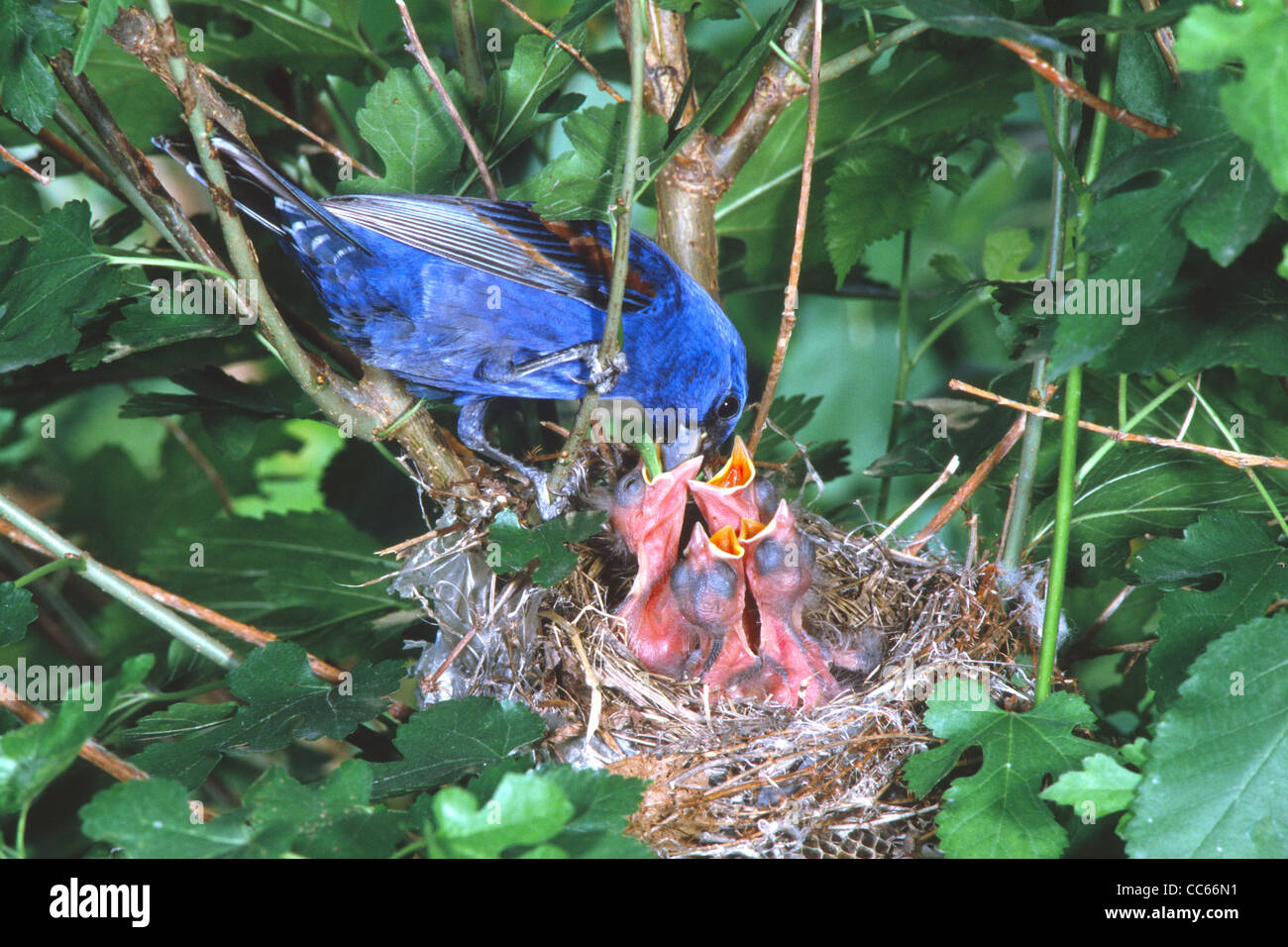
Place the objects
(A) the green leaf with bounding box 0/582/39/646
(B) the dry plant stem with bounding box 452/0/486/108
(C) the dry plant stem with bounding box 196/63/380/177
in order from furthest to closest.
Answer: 1. (B) the dry plant stem with bounding box 452/0/486/108
2. (C) the dry plant stem with bounding box 196/63/380/177
3. (A) the green leaf with bounding box 0/582/39/646

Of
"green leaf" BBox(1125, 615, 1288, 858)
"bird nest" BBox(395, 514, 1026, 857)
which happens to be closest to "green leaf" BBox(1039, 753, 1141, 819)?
"green leaf" BBox(1125, 615, 1288, 858)

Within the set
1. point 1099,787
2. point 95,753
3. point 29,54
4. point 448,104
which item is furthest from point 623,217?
point 95,753

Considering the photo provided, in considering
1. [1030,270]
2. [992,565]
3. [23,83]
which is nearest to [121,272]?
[23,83]

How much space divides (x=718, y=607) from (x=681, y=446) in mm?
558

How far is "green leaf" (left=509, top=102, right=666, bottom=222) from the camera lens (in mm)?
1536

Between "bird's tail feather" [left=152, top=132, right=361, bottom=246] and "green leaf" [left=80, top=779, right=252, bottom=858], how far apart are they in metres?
0.89

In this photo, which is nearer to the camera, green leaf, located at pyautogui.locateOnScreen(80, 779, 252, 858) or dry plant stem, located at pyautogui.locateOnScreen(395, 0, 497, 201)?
green leaf, located at pyautogui.locateOnScreen(80, 779, 252, 858)

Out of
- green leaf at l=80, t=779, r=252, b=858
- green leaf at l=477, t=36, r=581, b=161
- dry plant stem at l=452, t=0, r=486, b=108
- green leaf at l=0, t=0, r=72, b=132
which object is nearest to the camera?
green leaf at l=80, t=779, r=252, b=858

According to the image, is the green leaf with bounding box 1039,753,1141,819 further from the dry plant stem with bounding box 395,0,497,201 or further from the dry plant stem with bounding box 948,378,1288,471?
the dry plant stem with bounding box 395,0,497,201

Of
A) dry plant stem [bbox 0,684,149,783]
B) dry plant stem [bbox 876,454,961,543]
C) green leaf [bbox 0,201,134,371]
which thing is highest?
green leaf [bbox 0,201,134,371]

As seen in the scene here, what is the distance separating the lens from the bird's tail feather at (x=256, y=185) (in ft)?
5.15

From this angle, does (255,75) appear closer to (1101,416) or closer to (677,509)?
(677,509)

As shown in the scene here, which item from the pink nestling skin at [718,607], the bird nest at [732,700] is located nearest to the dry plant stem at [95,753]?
the bird nest at [732,700]

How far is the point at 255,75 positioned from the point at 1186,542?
191 centimetres
